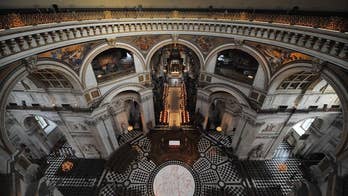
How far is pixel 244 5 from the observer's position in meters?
11.8

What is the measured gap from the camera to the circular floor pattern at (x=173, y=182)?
13.6 m

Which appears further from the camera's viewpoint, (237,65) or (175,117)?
(175,117)

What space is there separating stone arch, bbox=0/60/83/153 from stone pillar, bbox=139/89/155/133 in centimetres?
572

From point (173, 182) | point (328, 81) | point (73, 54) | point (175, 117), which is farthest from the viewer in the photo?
point (175, 117)

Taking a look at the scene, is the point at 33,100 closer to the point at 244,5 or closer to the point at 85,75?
the point at 85,75

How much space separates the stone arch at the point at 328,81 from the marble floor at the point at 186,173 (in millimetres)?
8230

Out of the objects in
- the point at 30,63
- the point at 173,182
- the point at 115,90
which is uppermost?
the point at 30,63

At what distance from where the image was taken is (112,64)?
13898 millimetres

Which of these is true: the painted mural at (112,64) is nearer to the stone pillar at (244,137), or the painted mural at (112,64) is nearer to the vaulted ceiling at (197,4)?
the vaulted ceiling at (197,4)

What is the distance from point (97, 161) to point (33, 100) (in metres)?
7.64

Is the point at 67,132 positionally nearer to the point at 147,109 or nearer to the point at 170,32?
the point at 147,109

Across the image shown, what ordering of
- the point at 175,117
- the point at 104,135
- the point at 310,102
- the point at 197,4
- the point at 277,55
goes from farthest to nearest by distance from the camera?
the point at 175,117
the point at 104,135
the point at 197,4
the point at 310,102
the point at 277,55

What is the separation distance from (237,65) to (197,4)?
18.8ft

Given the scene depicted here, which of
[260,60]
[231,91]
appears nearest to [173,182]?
[231,91]
